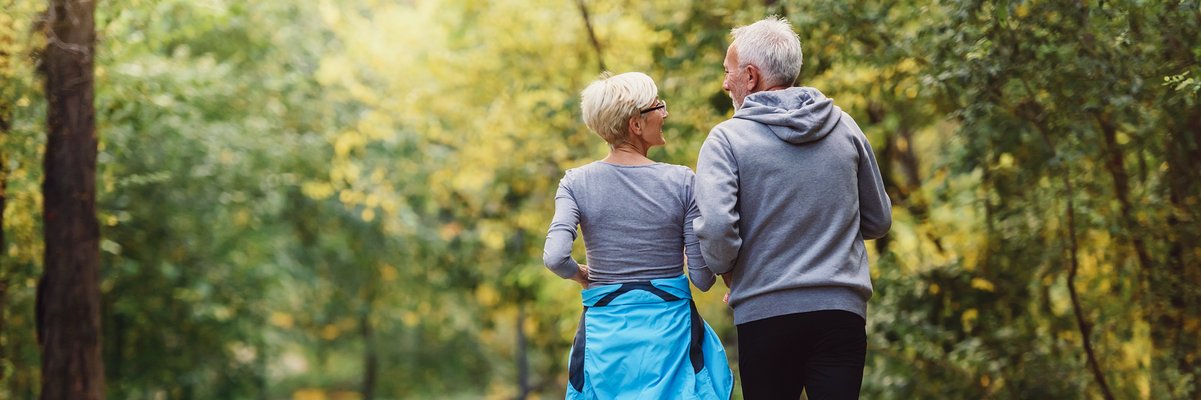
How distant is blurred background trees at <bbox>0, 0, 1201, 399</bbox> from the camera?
6.32 m

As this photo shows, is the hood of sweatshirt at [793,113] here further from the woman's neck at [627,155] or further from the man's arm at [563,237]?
the man's arm at [563,237]

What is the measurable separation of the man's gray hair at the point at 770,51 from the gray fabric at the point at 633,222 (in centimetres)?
39

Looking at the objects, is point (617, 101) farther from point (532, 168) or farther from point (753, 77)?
point (532, 168)

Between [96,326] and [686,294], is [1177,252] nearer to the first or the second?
[686,294]

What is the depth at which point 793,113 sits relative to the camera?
3342 millimetres

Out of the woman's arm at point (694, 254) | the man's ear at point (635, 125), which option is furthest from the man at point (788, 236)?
the man's ear at point (635, 125)

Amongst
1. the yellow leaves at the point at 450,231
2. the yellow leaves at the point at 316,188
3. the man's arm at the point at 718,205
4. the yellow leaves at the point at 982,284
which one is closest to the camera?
the man's arm at the point at 718,205

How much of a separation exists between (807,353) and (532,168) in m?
9.77

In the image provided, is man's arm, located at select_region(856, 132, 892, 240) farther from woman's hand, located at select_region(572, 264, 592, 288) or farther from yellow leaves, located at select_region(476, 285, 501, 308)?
yellow leaves, located at select_region(476, 285, 501, 308)

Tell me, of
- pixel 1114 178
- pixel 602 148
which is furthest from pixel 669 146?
pixel 1114 178

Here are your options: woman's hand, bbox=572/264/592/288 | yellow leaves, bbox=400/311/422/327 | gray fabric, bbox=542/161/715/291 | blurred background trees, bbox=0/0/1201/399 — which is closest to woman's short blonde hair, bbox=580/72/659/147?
gray fabric, bbox=542/161/715/291

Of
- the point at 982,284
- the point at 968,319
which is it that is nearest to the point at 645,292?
the point at 982,284

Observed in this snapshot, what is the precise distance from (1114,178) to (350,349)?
23.9 meters

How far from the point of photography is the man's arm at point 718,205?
3303 millimetres
